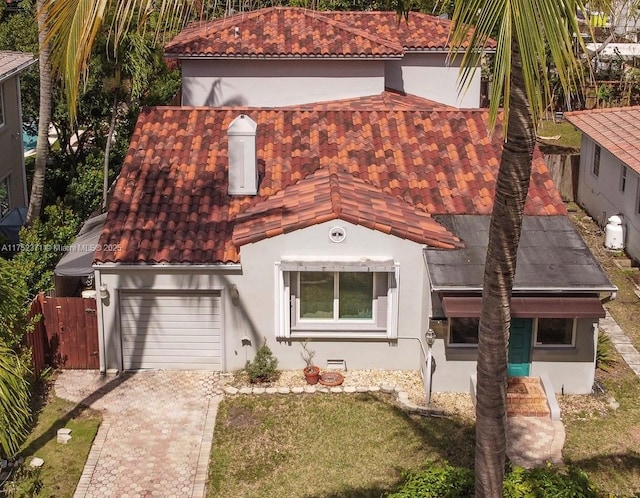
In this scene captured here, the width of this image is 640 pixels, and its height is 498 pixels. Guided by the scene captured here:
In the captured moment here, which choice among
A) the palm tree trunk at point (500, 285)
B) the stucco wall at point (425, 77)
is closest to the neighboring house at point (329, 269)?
the palm tree trunk at point (500, 285)

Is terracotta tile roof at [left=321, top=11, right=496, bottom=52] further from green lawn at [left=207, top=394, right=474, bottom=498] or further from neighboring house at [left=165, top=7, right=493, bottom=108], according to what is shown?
green lawn at [left=207, top=394, right=474, bottom=498]

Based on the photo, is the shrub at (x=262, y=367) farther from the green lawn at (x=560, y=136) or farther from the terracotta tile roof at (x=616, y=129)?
the green lawn at (x=560, y=136)

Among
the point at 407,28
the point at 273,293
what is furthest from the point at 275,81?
the point at 273,293

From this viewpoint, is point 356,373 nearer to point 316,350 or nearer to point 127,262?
point 316,350

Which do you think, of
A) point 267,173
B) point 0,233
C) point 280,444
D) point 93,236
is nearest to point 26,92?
point 0,233

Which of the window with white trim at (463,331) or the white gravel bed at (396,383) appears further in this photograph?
the window with white trim at (463,331)

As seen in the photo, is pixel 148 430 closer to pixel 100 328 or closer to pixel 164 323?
pixel 164 323
